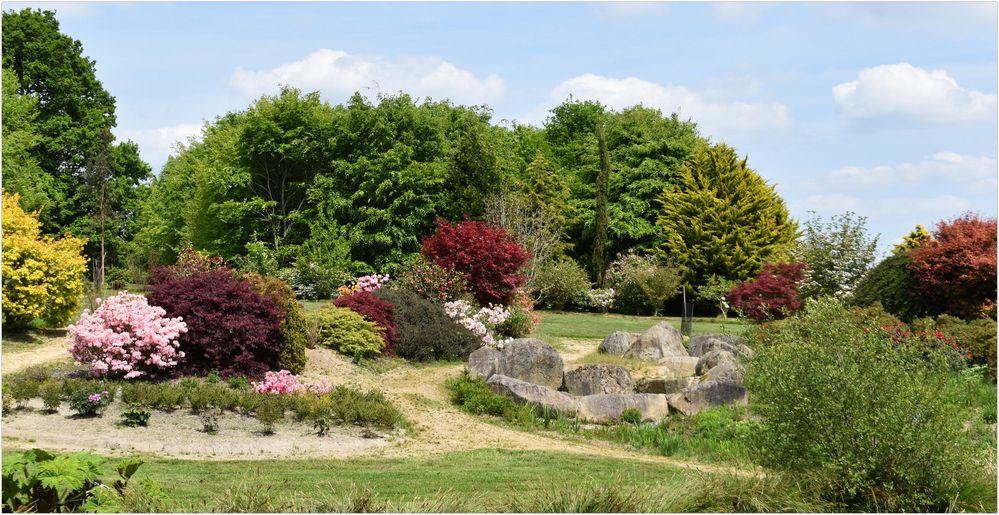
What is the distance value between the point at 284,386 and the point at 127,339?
2.45 meters

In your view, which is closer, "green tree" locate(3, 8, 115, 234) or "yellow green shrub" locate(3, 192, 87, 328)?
"yellow green shrub" locate(3, 192, 87, 328)

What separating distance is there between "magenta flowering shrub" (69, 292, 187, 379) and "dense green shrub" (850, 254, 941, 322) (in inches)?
523

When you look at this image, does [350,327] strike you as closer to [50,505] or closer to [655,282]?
[50,505]

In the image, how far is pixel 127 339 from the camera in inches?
547

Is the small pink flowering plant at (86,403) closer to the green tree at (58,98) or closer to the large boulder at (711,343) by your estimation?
the large boulder at (711,343)

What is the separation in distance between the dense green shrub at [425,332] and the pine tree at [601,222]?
671 inches

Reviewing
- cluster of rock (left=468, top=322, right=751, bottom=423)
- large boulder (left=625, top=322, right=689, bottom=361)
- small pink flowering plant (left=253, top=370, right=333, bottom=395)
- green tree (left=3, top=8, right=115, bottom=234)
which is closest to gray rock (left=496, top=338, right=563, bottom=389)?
cluster of rock (left=468, top=322, right=751, bottom=423)

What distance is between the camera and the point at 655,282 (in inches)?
1281

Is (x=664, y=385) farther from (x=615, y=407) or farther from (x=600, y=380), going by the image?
(x=615, y=407)

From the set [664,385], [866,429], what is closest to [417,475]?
[866,429]

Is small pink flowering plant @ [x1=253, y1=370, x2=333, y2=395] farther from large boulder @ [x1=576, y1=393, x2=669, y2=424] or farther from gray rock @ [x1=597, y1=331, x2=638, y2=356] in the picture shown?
gray rock @ [x1=597, y1=331, x2=638, y2=356]

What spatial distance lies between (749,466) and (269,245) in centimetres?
2712

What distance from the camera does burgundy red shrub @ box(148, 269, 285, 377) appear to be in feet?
47.9

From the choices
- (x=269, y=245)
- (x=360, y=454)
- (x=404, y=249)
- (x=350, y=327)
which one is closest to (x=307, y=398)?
(x=360, y=454)
